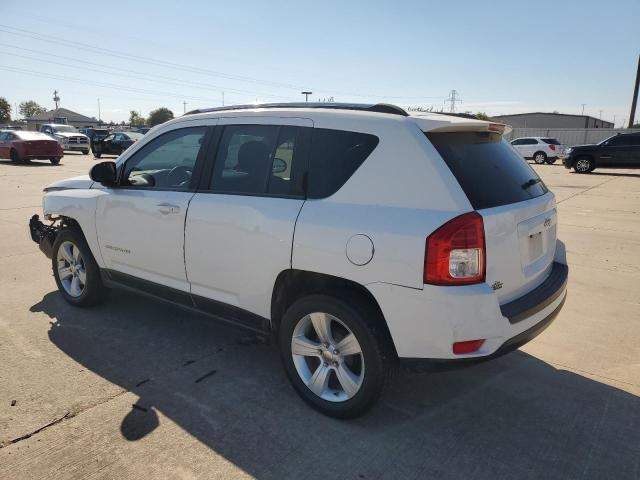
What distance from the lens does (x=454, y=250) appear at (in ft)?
8.20

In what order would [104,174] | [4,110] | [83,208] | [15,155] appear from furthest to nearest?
1. [4,110]
2. [15,155]
3. [83,208]
4. [104,174]

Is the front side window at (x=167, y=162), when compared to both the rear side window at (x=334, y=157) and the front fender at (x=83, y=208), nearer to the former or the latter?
the front fender at (x=83, y=208)

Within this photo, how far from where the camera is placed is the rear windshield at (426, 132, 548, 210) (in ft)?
8.81

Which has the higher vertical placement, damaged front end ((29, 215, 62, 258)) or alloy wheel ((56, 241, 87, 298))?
damaged front end ((29, 215, 62, 258))

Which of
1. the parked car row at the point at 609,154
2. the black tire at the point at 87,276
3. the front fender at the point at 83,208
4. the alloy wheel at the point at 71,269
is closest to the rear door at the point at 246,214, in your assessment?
the front fender at the point at 83,208

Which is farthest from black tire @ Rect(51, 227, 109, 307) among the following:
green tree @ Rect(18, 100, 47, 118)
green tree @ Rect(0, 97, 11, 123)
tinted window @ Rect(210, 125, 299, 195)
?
green tree @ Rect(18, 100, 47, 118)

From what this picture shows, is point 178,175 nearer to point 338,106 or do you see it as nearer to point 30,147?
point 338,106

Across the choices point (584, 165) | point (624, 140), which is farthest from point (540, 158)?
point (624, 140)

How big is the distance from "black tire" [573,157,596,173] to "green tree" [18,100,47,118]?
159m

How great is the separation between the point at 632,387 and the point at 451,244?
2000 mm

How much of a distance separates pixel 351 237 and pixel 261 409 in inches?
49.5

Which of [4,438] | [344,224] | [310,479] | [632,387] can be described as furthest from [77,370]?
[632,387]

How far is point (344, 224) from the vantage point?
275cm

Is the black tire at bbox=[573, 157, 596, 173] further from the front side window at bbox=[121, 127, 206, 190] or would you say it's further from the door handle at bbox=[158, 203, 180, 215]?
the door handle at bbox=[158, 203, 180, 215]
